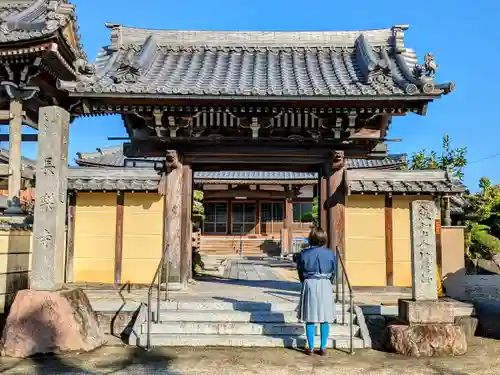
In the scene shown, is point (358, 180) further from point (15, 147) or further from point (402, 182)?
point (15, 147)

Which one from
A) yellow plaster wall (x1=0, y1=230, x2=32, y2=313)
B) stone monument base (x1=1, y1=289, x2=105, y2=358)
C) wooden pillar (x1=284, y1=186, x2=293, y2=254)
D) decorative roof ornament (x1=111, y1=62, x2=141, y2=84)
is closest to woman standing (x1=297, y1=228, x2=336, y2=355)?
stone monument base (x1=1, y1=289, x2=105, y2=358)

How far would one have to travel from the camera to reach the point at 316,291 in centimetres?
588

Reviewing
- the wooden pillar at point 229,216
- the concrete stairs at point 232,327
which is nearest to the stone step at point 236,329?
the concrete stairs at point 232,327

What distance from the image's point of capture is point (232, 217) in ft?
104

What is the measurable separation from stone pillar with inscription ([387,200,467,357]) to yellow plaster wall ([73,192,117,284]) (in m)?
5.82

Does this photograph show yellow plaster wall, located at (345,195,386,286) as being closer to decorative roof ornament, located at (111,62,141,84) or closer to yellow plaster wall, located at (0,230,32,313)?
decorative roof ornament, located at (111,62,141,84)

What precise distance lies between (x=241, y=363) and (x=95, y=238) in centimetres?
491

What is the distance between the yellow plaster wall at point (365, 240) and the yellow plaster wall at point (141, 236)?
3992mm

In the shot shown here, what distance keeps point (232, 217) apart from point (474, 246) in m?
16.2

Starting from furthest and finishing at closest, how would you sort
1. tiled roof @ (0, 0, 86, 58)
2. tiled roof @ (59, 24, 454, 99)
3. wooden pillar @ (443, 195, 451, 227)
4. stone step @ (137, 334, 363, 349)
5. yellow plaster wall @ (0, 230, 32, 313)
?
wooden pillar @ (443, 195, 451, 227) → tiled roof @ (0, 0, 86, 58) → tiled roof @ (59, 24, 454, 99) → yellow plaster wall @ (0, 230, 32, 313) → stone step @ (137, 334, 363, 349)

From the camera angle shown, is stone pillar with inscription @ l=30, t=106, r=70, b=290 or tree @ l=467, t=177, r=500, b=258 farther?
tree @ l=467, t=177, r=500, b=258

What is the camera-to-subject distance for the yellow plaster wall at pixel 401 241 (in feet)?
30.3

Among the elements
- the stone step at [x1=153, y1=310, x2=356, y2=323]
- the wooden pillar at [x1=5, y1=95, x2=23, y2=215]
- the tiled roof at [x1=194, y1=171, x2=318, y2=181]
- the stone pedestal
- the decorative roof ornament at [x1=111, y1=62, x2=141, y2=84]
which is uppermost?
the tiled roof at [x1=194, y1=171, x2=318, y2=181]

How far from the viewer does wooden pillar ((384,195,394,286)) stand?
30.2ft
